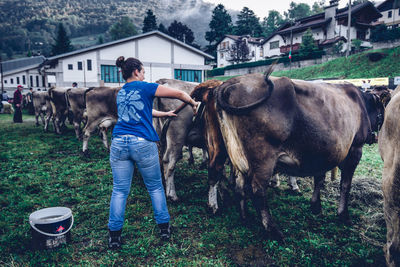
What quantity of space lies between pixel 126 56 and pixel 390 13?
48841 millimetres

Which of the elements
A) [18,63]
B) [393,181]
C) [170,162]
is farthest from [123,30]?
[393,181]

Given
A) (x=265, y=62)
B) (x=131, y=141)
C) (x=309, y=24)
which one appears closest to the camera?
(x=131, y=141)

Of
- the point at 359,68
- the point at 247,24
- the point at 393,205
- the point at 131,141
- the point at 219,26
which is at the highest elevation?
the point at 219,26

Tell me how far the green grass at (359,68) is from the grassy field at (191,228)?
21.6 m

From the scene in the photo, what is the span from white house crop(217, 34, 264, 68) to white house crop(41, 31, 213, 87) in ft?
88.6

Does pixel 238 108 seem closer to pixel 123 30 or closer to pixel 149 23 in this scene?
pixel 149 23

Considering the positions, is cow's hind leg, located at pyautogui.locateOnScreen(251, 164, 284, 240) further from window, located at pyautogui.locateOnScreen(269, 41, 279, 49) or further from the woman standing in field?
window, located at pyautogui.locateOnScreen(269, 41, 279, 49)

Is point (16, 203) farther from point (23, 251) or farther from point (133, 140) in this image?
point (133, 140)

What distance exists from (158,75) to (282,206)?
2517 cm

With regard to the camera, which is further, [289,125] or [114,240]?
[289,125]

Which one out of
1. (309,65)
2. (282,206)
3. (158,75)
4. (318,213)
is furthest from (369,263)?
(309,65)

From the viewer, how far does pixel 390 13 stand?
159 feet

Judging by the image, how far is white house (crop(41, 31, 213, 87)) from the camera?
26.0 metres

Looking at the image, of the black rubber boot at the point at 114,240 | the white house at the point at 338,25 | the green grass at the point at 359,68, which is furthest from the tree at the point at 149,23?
the black rubber boot at the point at 114,240
